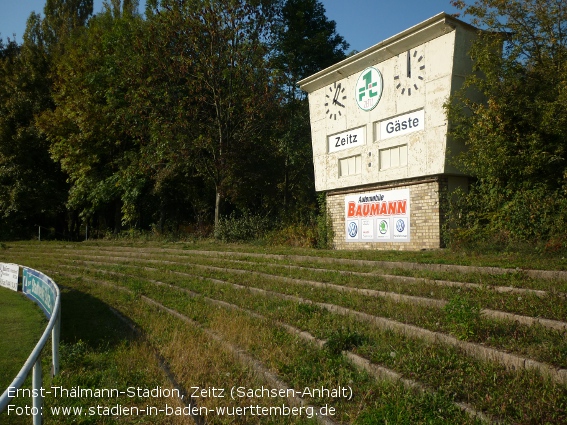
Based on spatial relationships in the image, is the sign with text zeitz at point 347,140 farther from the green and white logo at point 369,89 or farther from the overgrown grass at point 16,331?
the overgrown grass at point 16,331

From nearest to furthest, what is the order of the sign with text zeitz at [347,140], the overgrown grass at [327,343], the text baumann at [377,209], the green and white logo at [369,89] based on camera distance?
the overgrown grass at [327,343] < the text baumann at [377,209] < the green and white logo at [369,89] < the sign with text zeitz at [347,140]

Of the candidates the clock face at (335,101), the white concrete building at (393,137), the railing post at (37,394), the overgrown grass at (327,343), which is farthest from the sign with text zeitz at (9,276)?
the railing post at (37,394)

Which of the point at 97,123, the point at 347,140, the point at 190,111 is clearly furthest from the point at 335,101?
the point at 97,123

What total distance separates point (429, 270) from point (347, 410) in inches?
233

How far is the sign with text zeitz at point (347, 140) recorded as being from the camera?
16.4 meters

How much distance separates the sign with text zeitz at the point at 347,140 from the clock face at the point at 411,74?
201cm

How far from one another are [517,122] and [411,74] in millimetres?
3678

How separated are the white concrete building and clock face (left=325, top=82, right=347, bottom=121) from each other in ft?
0.12

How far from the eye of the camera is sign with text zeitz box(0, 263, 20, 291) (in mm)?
16578

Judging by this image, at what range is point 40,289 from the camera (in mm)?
12992

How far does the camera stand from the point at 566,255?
1008 cm

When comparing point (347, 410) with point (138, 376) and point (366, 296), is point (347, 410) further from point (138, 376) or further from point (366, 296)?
point (366, 296)

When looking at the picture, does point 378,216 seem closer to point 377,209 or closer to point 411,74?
point 377,209

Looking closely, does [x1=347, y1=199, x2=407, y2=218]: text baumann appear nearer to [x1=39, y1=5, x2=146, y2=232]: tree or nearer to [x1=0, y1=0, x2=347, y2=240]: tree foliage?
[x1=0, y1=0, x2=347, y2=240]: tree foliage
